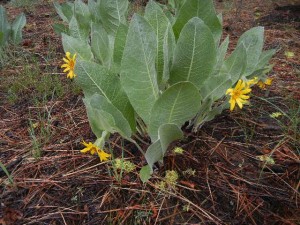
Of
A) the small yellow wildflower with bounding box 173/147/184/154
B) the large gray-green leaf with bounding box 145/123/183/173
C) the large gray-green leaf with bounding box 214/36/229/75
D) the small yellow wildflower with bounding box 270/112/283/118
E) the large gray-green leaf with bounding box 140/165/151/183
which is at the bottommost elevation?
the small yellow wildflower with bounding box 270/112/283/118

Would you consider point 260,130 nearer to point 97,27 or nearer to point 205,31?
point 205,31

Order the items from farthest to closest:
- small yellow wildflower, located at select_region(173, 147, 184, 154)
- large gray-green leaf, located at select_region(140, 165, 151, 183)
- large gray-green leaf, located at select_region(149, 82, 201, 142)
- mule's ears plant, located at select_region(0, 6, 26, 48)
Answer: mule's ears plant, located at select_region(0, 6, 26, 48) → small yellow wildflower, located at select_region(173, 147, 184, 154) → large gray-green leaf, located at select_region(140, 165, 151, 183) → large gray-green leaf, located at select_region(149, 82, 201, 142)

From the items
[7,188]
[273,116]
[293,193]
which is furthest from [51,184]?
[273,116]

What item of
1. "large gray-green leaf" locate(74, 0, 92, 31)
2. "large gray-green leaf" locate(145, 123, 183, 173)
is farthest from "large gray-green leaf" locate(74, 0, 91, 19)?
"large gray-green leaf" locate(145, 123, 183, 173)

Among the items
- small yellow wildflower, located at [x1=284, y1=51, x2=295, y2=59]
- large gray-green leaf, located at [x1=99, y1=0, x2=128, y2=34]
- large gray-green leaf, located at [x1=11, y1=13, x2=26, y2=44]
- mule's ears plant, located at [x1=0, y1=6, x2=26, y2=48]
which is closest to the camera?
large gray-green leaf, located at [x1=99, y1=0, x2=128, y2=34]

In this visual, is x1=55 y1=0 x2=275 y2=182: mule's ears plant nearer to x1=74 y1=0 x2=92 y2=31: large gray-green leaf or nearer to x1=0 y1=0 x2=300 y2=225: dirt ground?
x1=0 y1=0 x2=300 y2=225: dirt ground

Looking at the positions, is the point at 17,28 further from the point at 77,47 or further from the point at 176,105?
the point at 176,105
